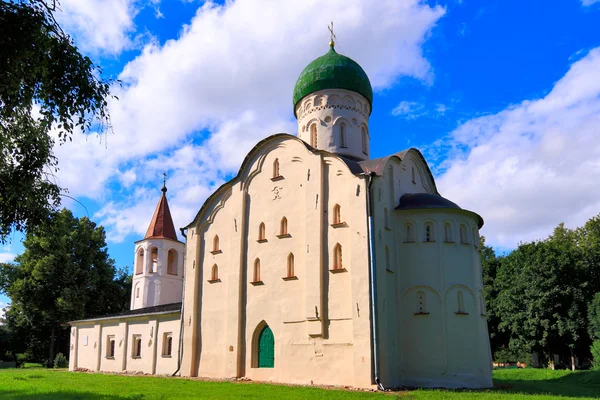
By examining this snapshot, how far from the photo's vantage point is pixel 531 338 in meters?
29.5

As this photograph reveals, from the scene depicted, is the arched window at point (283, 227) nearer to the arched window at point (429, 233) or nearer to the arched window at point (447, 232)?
the arched window at point (429, 233)

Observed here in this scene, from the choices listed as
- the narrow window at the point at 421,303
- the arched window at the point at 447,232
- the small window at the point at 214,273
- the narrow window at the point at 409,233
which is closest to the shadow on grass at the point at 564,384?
the narrow window at the point at 421,303

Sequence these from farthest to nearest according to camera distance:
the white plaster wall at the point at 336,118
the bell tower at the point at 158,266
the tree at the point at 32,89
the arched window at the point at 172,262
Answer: the arched window at the point at 172,262 → the bell tower at the point at 158,266 → the white plaster wall at the point at 336,118 → the tree at the point at 32,89

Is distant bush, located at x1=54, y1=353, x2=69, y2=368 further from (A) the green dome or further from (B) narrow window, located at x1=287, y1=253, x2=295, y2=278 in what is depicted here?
(A) the green dome

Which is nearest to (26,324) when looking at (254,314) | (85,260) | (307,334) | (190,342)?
(85,260)

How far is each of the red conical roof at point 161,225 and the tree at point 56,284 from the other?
6.07 metres

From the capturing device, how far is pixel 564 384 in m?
19.4

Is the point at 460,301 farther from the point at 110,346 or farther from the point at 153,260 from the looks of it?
the point at 153,260

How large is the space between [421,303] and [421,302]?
33 mm

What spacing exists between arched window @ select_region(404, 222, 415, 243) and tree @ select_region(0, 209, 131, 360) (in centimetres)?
2297

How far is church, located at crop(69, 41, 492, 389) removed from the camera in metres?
16.2

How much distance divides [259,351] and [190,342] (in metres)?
3.30

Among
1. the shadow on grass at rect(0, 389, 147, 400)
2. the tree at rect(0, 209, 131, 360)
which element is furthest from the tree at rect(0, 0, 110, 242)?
the tree at rect(0, 209, 131, 360)

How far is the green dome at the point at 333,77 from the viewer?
21.6 meters
